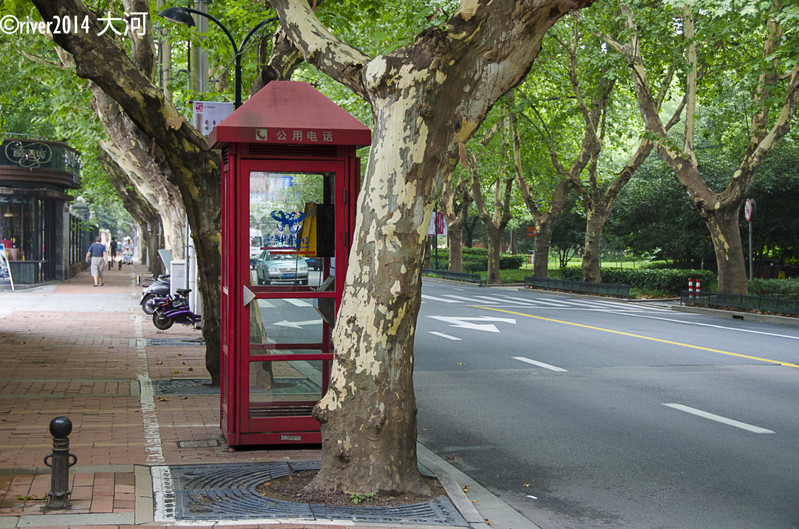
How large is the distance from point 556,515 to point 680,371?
721 cm

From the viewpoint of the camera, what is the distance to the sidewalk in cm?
552

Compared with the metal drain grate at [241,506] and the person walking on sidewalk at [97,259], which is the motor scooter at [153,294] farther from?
the metal drain grate at [241,506]

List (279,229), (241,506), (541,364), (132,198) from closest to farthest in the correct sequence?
(241,506)
(279,229)
(541,364)
(132,198)

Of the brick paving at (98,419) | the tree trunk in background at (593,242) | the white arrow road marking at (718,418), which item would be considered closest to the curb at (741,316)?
the tree trunk in background at (593,242)

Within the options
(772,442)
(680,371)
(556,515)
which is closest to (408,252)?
(556,515)

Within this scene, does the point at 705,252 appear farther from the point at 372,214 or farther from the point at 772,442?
the point at 372,214

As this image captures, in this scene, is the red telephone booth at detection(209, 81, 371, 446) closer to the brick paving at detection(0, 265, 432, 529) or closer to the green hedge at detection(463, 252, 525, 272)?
the brick paving at detection(0, 265, 432, 529)

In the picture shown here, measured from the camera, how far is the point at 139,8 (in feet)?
41.1

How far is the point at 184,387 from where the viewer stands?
10.7 m

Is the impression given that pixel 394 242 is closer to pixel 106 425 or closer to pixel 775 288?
pixel 106 425

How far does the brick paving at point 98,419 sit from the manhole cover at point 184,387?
0.86 feet

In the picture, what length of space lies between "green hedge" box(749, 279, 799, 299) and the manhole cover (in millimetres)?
19584

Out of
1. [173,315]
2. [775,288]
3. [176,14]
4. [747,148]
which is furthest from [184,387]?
[775,288]

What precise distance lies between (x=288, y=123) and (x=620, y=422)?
476 centimetres
